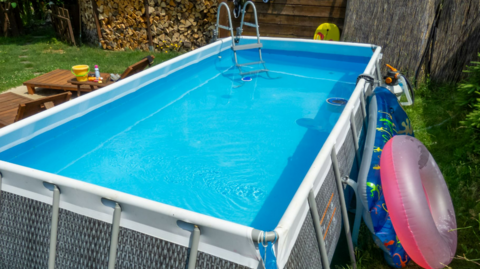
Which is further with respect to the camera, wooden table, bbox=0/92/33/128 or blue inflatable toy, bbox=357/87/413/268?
wooden table, bbox=0/92/33/128

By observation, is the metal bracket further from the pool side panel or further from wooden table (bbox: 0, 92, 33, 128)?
wooden table (bbox: 0, 92, 33, 128)

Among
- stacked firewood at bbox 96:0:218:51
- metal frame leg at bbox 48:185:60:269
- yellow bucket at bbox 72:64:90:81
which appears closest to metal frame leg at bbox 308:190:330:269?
metal frame leg at bbox 48:185:60:269

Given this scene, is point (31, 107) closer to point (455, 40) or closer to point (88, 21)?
point (455, 40)

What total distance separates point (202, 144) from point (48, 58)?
19.3 feet

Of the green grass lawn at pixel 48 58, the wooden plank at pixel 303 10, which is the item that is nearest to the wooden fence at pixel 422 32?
the wooden plank at pixel 303 10

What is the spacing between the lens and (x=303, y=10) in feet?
24.5

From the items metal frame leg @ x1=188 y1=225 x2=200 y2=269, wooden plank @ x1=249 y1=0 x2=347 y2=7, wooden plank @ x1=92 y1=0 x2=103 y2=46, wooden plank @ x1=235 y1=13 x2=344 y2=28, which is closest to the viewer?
metal frame leg @ x1=188 y1=225 x2=200 y2=269

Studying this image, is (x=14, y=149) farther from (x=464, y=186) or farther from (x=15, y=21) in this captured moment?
(x=15, y=21)

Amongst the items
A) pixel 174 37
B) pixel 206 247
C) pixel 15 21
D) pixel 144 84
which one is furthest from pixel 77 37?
pixel 206 247

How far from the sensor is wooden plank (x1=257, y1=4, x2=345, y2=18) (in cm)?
725

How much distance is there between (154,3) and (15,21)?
4912 millimetres

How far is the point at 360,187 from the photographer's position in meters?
2.48

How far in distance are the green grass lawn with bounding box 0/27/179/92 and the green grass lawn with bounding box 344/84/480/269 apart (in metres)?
5.34

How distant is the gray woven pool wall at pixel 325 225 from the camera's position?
5.80ft
